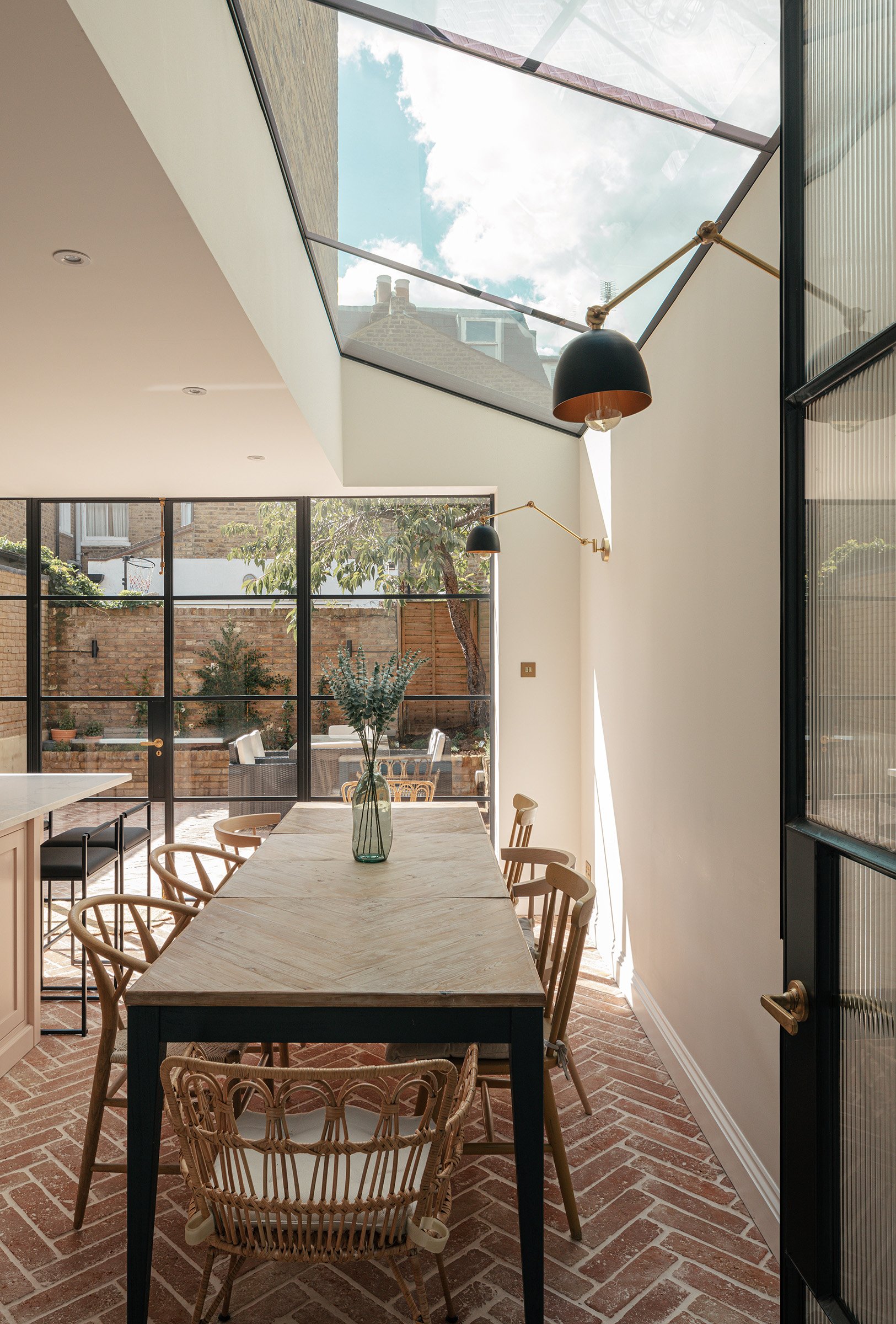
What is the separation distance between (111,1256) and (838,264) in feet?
9.09

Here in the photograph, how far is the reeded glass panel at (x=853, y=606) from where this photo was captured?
112 centimetres

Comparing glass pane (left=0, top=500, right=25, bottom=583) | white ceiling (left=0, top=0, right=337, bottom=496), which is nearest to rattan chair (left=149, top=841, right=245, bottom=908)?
white ceiling (left=0, top=0, right=337, bottom=496)

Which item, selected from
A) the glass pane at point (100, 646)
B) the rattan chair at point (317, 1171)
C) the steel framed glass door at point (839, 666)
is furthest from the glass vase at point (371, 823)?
the glass pane at point (100, 646)

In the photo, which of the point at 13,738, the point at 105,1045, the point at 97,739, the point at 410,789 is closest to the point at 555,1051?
the point at 105,1045

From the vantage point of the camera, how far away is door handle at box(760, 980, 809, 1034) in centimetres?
130

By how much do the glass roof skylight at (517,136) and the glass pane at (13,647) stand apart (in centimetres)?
318

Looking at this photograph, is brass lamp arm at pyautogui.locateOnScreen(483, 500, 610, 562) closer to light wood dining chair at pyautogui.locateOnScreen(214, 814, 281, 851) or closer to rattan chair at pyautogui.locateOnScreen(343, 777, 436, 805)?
rattan chair at pyautogui.locateOnScreen(343, 777, 436, 805)

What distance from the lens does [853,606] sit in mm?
1210

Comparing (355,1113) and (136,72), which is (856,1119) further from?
(136,72)

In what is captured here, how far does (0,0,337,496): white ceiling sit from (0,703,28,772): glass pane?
1.65 meters

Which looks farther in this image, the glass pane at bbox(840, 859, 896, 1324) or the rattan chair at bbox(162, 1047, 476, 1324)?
the rattan chair at bbox(162, 1047, 476, 1324)

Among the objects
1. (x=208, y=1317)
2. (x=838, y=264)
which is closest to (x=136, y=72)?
(x=838, y=264)

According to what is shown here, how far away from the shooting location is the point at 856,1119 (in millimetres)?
1188

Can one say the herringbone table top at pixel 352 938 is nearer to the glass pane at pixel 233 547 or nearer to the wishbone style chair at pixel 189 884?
the wishbone style chair at pixel 189 884
